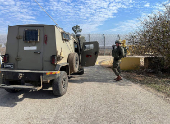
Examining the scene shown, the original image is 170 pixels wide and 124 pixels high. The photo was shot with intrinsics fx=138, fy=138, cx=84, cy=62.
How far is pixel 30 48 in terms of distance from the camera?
14.0ft

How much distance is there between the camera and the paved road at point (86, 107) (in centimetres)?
292

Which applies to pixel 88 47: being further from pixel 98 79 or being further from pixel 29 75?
pixel 29 75

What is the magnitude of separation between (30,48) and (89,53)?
114 inches

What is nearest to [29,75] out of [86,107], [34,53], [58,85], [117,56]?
[34,53]

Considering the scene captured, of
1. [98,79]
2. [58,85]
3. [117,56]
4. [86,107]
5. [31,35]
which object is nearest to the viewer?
[86,107]

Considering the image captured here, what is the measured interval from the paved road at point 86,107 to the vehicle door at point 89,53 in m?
1.95

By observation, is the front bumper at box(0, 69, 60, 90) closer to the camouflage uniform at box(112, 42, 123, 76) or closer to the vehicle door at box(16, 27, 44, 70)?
the vehicle door at box(16, 27, 44, 70)

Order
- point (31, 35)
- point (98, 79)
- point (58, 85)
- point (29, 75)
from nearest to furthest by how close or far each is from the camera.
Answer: point (29, 75) → point (58, 85) → point (31, 35) → point (98, 79)

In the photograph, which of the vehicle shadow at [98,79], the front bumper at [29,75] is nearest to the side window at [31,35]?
the front bumper at [29,75]

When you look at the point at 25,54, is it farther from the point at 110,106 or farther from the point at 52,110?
the point at 110,106

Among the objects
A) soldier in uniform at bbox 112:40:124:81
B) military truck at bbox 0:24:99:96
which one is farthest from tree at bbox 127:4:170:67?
military truck at bbox 0:24:99:96

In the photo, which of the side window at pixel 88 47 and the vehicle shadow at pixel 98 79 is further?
the side window at pixel 88 47

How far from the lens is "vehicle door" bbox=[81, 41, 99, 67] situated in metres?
6.33

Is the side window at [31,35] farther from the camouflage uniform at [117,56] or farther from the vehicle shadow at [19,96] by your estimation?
the camouflage uniform at [117,56]
